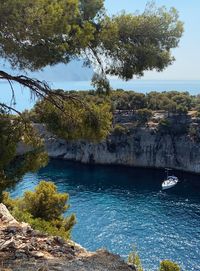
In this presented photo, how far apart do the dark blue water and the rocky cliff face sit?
168 inches

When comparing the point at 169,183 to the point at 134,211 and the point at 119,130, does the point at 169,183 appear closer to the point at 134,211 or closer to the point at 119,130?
the point at 134,211

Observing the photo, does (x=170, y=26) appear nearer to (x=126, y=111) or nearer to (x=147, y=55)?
(x=147, y=55)

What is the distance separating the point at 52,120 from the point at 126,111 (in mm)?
85586

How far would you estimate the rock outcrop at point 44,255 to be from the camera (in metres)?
12.2

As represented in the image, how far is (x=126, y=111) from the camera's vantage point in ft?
327

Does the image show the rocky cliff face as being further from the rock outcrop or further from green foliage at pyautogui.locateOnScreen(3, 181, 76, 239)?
the rock outcrop

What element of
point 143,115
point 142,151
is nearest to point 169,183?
point 142,151

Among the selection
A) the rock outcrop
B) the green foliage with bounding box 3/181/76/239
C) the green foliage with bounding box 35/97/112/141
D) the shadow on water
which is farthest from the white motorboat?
the green foliage with bounding box 35/97/112/141

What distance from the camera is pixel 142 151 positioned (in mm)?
92312

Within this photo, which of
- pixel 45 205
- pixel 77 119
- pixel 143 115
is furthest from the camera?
pixel 143 115

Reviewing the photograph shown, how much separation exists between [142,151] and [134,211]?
114 ft

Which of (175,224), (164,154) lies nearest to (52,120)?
(175,224)

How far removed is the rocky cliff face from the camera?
89562 millimetres

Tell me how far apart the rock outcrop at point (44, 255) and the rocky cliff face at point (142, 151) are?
73607 mm
